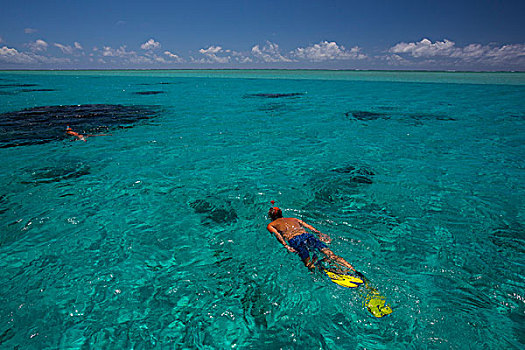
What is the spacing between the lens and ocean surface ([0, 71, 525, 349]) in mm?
4547

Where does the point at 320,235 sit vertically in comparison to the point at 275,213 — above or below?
below

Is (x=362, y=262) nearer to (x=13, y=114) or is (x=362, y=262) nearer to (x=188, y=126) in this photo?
(x=188, y=126)

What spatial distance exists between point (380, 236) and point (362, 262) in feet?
4.60

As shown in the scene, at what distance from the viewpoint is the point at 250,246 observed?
668 cm

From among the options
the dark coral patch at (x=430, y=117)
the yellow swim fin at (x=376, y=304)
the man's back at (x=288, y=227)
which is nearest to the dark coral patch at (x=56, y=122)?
the man's back at (x=288, y=227)

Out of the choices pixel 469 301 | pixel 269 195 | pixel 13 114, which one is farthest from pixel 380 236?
pixel 13 114

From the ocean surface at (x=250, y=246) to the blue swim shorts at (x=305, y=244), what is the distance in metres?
0.29

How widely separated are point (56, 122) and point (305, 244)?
80.7 ft

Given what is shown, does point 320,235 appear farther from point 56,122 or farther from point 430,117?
point 56,122

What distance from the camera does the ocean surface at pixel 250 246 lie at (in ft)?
14.9

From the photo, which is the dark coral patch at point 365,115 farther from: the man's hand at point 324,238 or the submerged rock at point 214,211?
the man's hand at point 324,238

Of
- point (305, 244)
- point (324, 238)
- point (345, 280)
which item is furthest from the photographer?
point (324, 238)

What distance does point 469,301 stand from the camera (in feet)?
16.6

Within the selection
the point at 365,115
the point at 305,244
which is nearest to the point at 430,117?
the point at 365,115
